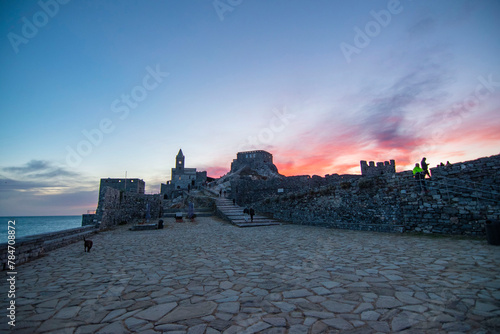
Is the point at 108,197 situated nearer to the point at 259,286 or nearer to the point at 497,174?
the point at 259,286

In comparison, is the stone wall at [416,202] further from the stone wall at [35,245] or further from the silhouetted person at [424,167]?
the stone wall at [35,245]

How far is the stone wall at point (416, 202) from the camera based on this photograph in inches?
349

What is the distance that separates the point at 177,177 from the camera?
7575cm

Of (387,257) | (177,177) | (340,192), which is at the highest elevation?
(177,177)

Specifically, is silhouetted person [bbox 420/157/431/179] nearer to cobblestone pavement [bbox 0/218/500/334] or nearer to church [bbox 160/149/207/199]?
cobblestone pavement [bbox 0/218/500/334]

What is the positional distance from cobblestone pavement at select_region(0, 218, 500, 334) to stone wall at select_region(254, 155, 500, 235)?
124 inches

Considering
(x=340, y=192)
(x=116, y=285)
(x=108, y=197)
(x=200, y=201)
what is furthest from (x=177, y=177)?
(x=116, y=285)

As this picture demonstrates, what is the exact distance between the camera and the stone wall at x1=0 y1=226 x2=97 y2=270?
587cm

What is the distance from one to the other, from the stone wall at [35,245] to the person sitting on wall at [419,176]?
15.5m

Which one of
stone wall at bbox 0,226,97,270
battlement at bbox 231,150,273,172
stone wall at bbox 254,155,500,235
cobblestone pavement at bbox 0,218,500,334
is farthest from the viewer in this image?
battlement at bbox 231,150,273,172

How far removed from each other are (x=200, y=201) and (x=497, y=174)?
3031 centimetres

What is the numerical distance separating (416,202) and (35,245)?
15408 millimetres

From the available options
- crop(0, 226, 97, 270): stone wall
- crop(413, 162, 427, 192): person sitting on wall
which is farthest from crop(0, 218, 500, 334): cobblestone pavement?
crop(413, 162, 427, 192): person sitting on wall

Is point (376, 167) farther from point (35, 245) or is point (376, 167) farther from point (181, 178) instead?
point (181, 178)
